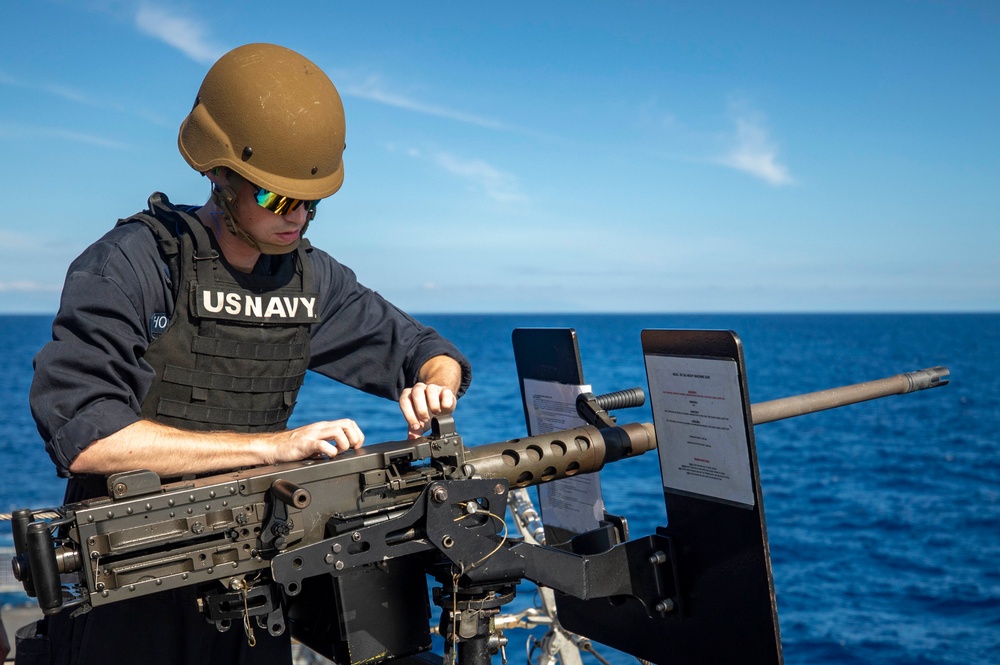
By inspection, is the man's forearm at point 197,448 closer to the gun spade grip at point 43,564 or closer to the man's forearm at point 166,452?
the man's forearm at point 166,452

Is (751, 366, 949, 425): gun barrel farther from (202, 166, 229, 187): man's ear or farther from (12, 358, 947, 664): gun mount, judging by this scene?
(202, 166, 229, 187): man's ear

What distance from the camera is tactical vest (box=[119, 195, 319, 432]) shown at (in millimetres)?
3203

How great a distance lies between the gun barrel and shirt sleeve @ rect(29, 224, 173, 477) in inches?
84.6

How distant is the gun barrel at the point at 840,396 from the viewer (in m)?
3.63

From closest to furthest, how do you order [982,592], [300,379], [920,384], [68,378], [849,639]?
1. [68,378]
2. [300,379]
3. [920,384]
4. [849,639]
5. [982,592]

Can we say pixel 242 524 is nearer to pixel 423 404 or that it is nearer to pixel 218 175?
pixel 423 404

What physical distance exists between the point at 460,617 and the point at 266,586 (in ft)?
1.90

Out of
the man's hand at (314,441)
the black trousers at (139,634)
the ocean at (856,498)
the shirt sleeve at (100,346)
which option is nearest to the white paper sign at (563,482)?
the man's hand at (314,441)

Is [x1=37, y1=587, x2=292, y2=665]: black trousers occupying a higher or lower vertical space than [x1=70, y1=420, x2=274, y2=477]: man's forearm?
lower

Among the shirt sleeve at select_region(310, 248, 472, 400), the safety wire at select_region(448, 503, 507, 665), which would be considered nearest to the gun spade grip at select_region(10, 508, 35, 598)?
the safety wire at select_region(448, 503, 507, 665)

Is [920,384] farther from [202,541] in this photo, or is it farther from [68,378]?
[68,378]

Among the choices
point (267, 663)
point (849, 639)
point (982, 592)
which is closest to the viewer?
point (267, 663)

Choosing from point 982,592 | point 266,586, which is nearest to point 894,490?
point 982,592

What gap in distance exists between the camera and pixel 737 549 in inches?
119
